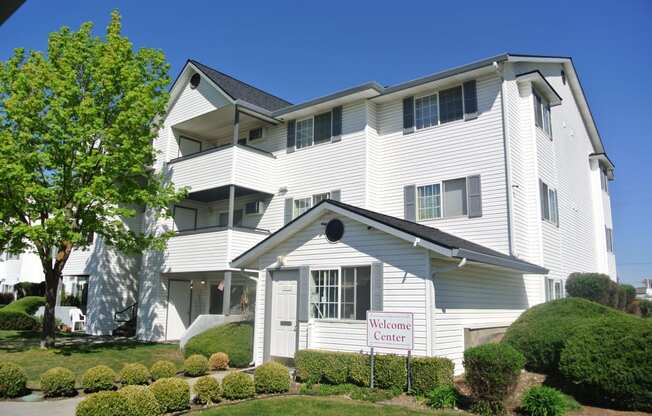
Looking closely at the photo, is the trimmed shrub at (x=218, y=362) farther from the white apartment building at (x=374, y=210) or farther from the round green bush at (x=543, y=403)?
the round green bush at (x=543, y=403)

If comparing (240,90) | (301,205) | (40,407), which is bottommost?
(40,407)

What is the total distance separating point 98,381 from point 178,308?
12022 millimetres

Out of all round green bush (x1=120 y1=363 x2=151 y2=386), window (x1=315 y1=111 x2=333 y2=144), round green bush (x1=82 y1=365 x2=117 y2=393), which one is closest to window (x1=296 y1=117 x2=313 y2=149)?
window (x1=315 y1=111 x2=333 y2=144)

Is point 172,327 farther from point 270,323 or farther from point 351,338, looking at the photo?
point 351,338

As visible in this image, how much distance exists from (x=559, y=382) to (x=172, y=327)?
16.4 meters

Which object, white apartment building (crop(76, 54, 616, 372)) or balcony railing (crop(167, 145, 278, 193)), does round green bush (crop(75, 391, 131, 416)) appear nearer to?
white apartment building (crop(76, 54, 616, 372))

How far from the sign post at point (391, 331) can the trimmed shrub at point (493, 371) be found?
1674 mm

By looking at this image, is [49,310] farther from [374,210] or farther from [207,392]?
[374,210]

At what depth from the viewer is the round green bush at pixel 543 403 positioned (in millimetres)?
8883

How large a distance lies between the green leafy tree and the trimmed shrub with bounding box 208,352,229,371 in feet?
19.2

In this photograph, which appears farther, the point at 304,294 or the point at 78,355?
the point at 78,355

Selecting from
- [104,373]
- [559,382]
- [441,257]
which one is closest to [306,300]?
[441,257]

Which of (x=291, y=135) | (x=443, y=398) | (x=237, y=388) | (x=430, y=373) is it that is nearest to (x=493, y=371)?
(x=443, y=398)

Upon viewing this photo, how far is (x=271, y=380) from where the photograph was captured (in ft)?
37.4
